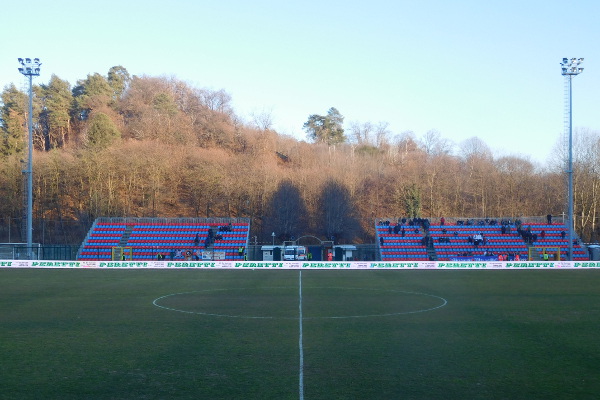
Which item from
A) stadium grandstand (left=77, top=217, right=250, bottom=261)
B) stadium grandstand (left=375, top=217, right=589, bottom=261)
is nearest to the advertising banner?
stadium grandstand (left=375, top=217, right=589, bottom=261)

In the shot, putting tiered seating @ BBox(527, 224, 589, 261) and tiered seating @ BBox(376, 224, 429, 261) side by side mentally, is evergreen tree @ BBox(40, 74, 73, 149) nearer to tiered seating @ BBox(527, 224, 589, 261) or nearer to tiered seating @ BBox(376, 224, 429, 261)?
tiered seating @ BBox(376, 224, 429, 261)

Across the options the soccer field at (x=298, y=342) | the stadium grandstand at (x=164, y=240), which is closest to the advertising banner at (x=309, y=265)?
the stadium grandstand at (x=164, y=240)

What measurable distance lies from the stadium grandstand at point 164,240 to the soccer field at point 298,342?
914 inches

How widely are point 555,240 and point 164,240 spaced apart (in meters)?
35.6

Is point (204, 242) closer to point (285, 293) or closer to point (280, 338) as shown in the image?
point (285, 293)

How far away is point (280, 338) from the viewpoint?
14969 millimetres

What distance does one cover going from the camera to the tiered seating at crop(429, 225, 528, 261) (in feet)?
170

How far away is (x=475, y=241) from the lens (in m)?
52.8

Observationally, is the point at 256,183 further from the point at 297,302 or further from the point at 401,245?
the point at 297,302

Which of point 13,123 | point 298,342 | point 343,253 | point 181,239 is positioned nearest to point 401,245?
point 343,253

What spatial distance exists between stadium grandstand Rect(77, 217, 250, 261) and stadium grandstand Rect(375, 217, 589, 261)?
1360 centimetres

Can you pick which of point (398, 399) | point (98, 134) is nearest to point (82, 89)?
point (98, 134)

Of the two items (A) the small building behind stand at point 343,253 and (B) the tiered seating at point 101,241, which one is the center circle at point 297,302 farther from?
(B) the tiered seating at point 101,241

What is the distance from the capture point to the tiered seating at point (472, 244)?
51906 mm
